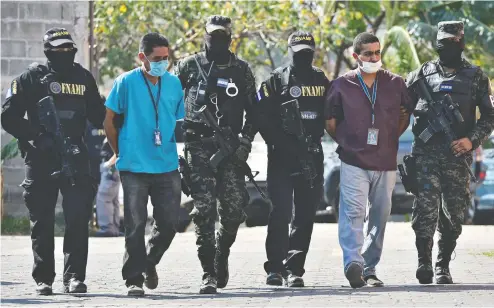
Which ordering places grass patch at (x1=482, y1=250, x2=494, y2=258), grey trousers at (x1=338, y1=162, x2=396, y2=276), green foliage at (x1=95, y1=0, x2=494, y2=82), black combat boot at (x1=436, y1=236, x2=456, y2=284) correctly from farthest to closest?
green foliage at (x1=95, y1=0, x2=494, y2=82) < grass patch at (x1=482, y1=250, x2=494, y2=258) < black combat boot at (x1=436, y1=236, x2=456, y2=284) < grey trousers at (x1=338, y1=162, x2=396, y2=276)

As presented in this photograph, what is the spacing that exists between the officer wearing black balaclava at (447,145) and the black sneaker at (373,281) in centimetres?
38

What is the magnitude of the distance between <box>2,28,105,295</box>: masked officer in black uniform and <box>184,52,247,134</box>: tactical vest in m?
0.80

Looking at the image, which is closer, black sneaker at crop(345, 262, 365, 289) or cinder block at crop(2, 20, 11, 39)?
black sneaker at crop(345, 262, 365, 289)

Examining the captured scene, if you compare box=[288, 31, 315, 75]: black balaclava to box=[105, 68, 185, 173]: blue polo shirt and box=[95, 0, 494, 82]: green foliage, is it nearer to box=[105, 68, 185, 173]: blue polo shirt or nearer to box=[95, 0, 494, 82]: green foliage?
box=[105, 68, 185, 173]: blue polo shirt

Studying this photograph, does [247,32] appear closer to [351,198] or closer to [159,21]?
[159,21]

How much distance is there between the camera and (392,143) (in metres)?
11.1

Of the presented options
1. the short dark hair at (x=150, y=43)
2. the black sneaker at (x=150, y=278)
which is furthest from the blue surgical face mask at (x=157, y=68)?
the black sneaker at (x=150, y=278)

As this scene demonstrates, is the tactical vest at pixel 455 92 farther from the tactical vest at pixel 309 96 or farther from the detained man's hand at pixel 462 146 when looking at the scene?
the tactical vest at pixel 309 96

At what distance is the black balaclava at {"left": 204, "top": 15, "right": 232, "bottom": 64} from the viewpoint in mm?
10797

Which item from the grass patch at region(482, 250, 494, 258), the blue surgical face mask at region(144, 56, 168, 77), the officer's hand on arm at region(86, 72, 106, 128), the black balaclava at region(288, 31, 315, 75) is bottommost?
the grass patch at region(482, 250, 494, 258)

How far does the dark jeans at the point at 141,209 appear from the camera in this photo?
10.4 m

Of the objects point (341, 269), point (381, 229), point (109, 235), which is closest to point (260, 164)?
point (109, 235)

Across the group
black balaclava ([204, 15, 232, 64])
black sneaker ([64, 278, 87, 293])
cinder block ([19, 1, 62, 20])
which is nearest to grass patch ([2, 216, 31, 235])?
cinder block ([19, 1, 62, 20])

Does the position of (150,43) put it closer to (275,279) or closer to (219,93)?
(219,93)
